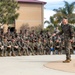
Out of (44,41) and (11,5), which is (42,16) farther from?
(44,41)

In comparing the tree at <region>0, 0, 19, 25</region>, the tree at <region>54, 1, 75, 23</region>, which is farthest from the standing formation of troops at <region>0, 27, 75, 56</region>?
the tree at <region>54, 1, 75, 23</region>

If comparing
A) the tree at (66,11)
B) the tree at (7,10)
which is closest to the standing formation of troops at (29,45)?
the tree at (7,10)

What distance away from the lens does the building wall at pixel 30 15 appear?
56.5 metres

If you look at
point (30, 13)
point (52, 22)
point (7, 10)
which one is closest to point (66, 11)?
point (52, 22)

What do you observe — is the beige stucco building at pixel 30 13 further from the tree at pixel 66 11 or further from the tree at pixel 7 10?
the tree at pixel 7 10

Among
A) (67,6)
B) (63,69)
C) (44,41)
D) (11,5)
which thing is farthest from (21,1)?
(63,69)

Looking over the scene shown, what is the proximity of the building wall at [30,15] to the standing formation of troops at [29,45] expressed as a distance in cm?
3012

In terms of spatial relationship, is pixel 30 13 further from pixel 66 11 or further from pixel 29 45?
pixel 29 45

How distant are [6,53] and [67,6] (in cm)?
3467

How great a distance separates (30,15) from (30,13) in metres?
0.40

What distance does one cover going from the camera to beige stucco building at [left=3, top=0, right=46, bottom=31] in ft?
186

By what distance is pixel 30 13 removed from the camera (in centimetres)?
5753

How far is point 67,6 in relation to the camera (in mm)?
56812

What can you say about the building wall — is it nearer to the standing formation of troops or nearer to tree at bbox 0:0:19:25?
tree at bbox 0:0:19:25
